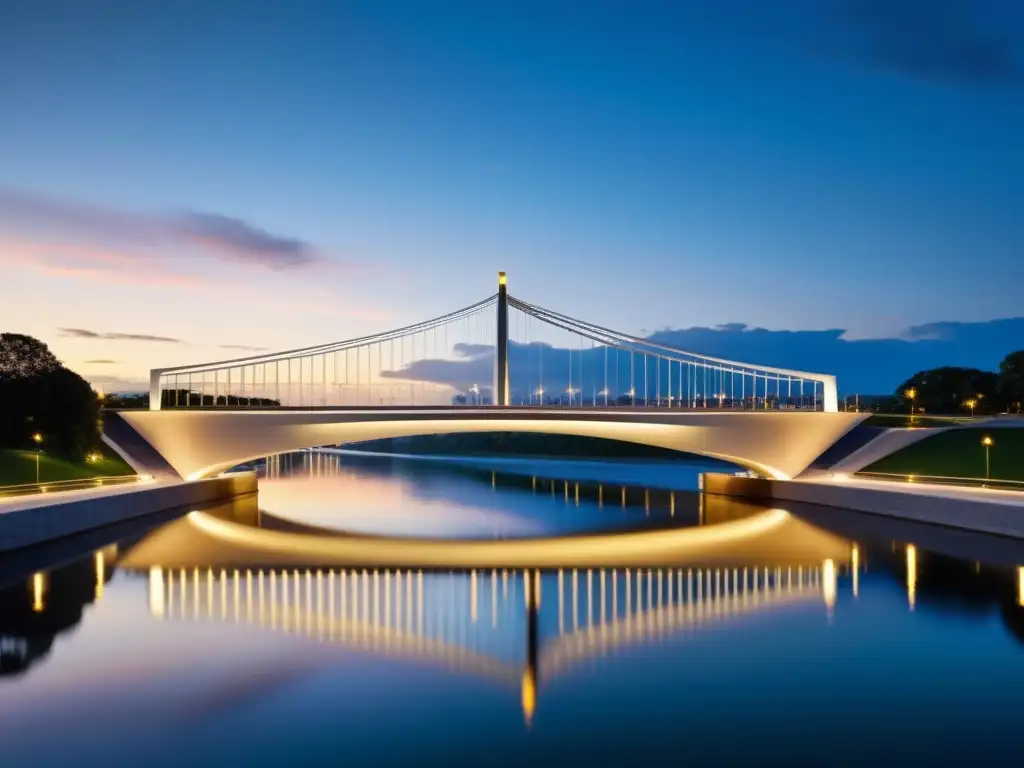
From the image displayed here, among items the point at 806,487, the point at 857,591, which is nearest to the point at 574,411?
the point at 806,487

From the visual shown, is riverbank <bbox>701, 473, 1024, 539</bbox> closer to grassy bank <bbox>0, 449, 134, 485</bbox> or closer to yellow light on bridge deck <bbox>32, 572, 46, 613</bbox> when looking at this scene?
A: yellow light on bridge deck <bbox>32, 572, 46, 613</bbox>

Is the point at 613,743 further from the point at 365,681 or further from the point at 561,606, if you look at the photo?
the point at 561,606

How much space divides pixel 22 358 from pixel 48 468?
7.11 m

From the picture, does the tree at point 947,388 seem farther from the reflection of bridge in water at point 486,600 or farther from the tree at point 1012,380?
the reflection of bridge in water at point 486,600

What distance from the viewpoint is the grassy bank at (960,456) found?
112ft

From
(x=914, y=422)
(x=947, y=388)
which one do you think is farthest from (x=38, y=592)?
(x=947, y=388)

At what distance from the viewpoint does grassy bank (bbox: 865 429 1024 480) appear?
3403 centimetres

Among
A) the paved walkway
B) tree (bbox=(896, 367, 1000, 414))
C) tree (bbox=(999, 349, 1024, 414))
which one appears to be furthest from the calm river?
tree (bbox=(896, 367, 1000, 414))

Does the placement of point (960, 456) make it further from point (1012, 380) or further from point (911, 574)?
point (1012, 380)

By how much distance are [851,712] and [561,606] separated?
752 cm

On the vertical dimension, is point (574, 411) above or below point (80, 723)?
above

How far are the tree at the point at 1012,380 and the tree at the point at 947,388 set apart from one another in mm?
3107

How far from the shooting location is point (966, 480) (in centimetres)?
3164

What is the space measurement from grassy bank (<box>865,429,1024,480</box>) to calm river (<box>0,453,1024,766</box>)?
9.68 m
